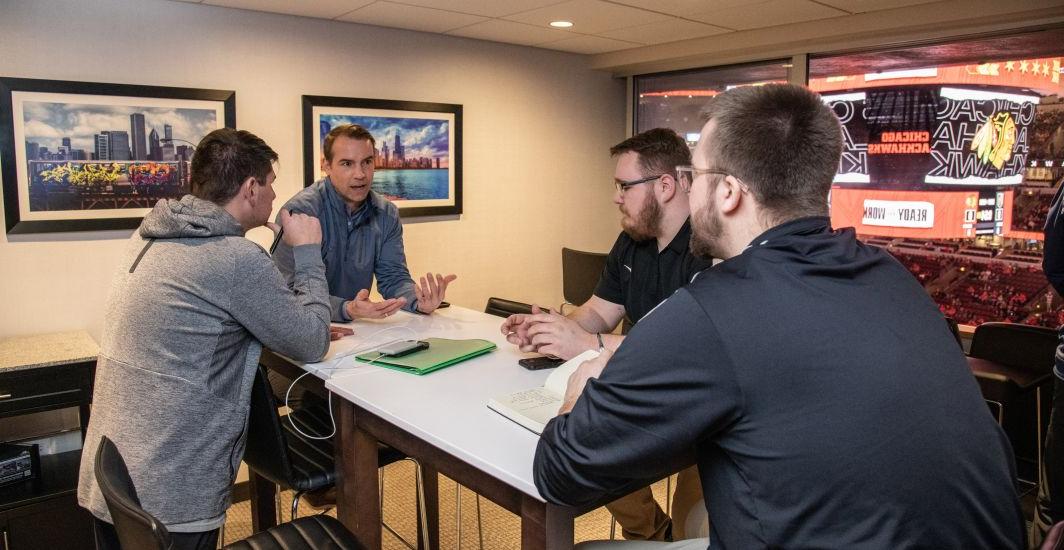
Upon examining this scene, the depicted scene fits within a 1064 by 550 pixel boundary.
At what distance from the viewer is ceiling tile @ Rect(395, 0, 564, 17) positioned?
345 cm

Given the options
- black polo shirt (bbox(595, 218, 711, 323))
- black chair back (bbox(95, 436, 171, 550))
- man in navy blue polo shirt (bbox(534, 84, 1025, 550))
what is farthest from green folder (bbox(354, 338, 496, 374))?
man in navy blue polo shirt (bbox(534, 84, 1025, 550))

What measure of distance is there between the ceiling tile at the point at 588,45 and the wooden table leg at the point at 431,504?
9.29 feet

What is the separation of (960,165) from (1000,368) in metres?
1.20

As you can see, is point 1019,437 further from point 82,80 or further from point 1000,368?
point 82,80

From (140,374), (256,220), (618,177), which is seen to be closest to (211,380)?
(140,374)

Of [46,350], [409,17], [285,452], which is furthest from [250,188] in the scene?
[409,17]

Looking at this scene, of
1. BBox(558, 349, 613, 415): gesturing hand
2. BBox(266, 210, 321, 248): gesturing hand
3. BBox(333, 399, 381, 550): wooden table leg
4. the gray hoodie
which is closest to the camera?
BBox(558, 349, 613, 415): gesturing hand

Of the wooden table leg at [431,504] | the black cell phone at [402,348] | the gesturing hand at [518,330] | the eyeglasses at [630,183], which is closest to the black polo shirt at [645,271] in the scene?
the eyeglasses at [630,183]

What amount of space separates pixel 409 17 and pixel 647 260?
217cm

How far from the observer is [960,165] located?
3.79 meters

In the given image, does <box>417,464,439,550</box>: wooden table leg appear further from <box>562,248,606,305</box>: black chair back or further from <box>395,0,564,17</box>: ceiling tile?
<box>395,0,564,17</box>: ceiling tile

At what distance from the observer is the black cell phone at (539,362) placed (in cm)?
194

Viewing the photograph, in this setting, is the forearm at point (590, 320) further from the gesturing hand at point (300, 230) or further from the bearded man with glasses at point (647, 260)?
the gesturing hand at point (300, 230)

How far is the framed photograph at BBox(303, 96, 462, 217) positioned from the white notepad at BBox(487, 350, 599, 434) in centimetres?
263
